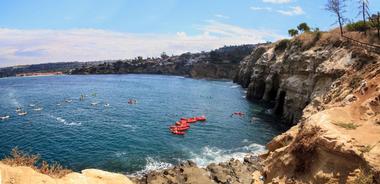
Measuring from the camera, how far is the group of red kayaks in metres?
48.1

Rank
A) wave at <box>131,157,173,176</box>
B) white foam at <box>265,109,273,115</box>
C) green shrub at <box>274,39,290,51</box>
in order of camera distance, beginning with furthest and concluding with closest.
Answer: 1. green shrub at <box>274,39,290,51</box>
2. white foam at <box>265,109,273,115</box>
3. wave at <box>131,157,173,176</box>

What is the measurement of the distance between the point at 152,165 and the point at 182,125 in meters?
17.2

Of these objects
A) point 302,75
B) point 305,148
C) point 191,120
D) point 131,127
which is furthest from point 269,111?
point 305,148

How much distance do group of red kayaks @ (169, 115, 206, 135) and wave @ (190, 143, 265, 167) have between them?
8.08 m

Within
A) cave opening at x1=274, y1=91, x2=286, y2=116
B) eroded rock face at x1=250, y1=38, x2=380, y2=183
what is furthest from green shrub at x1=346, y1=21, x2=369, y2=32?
eroded rock face at x1=250, y1=38, x2=380, y2=183

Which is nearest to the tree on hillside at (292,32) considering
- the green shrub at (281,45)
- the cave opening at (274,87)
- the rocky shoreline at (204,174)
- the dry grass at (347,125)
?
the green shrub at (281,45)

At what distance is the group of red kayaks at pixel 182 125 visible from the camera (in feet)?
158

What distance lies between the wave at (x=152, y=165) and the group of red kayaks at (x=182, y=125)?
37.8ft

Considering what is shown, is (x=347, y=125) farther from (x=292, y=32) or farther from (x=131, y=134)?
(x=292, y=32)

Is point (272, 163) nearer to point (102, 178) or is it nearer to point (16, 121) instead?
point (102, 178)

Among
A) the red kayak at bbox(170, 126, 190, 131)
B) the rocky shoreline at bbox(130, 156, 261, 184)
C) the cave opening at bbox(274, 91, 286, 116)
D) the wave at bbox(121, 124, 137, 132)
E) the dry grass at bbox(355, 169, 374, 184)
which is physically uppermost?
the dry grass at bbox(355, 169, 374, 184)

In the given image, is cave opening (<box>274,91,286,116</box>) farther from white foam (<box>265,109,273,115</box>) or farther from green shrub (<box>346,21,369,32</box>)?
green shrub (<box>346,21,369,32</box>)

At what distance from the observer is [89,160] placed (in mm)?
36125

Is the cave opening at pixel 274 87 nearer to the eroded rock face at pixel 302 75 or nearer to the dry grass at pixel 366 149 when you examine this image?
the eroded rock face at pixel 302 75
